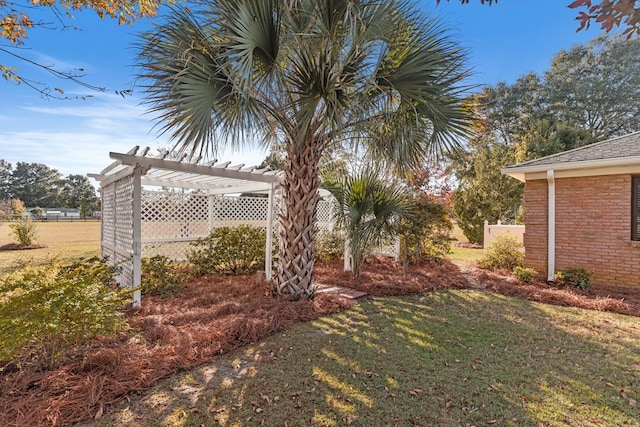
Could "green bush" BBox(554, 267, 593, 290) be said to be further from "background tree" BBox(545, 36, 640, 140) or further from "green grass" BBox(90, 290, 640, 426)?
"background tree" BBox(545, 36, 640, 140)

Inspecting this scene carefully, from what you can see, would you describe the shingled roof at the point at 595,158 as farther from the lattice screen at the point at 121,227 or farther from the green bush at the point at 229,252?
the lattice screen at the point at 121,227

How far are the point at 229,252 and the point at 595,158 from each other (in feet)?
30.6

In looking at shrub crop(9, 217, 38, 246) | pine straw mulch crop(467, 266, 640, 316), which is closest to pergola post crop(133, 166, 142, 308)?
pine straw mulch crop(467, 266, 640, 316)

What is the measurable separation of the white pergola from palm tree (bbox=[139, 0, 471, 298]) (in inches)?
60.3

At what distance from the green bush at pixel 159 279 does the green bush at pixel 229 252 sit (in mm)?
1207

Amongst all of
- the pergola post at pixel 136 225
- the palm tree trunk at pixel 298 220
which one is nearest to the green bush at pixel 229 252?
the pergola post at pixel 136 225

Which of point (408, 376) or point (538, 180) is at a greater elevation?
point (538, 180)

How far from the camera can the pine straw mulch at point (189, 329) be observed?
272 centimetres

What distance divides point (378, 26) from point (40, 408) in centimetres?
564

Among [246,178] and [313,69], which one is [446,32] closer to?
[313,69]

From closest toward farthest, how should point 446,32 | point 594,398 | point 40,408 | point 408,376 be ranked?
point 40,408 < point 594,398 < point 408,376 < point 446,32

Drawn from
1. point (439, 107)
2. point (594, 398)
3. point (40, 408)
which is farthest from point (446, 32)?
point (40, 408)

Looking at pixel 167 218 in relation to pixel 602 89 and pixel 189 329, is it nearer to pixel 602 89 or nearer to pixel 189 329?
pixel 189 329

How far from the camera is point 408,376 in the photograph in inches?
130
